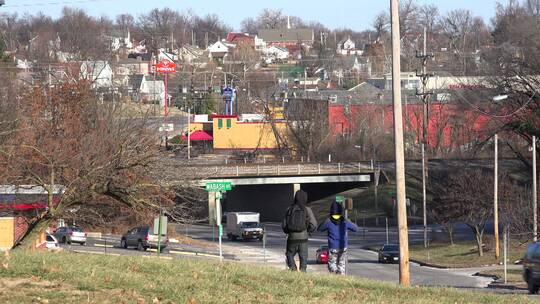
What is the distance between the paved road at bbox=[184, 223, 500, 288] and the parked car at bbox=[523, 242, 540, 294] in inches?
240

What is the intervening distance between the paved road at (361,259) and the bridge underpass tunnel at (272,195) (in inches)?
110

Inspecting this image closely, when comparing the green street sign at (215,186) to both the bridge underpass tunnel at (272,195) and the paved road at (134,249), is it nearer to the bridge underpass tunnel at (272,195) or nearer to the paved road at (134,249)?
the paved road at (134,249)

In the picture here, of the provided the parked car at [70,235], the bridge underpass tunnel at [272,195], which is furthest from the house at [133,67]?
the parked car at [70,235]

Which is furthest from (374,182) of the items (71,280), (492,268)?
(71,280)

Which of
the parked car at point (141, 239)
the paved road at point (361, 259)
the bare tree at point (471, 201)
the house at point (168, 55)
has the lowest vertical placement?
the paved road at point (361, 259)

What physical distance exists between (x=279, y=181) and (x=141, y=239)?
2533cm

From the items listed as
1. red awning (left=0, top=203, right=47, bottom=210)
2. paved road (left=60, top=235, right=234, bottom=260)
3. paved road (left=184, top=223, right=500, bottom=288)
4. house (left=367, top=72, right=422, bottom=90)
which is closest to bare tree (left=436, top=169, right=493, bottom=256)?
paved road (left=184, top=223, right=500, bottom=288)

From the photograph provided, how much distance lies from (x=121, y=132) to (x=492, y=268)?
1734cm

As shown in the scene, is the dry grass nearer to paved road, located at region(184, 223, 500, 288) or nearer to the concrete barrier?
paved road, located at region(184, 223, 500, 288)

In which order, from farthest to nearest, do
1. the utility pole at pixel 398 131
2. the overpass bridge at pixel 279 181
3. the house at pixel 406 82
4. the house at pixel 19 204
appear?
1. the house at pixel 406 82
2. the overpass bridge at pixel 279 181
3. the house at pixel 19 204
4. the utility pole at pixel 398 131

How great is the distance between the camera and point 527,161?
7656cm

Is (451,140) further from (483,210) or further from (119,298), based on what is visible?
(119,298)

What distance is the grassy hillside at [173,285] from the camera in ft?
45.5

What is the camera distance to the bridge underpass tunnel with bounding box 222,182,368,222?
8394cm
